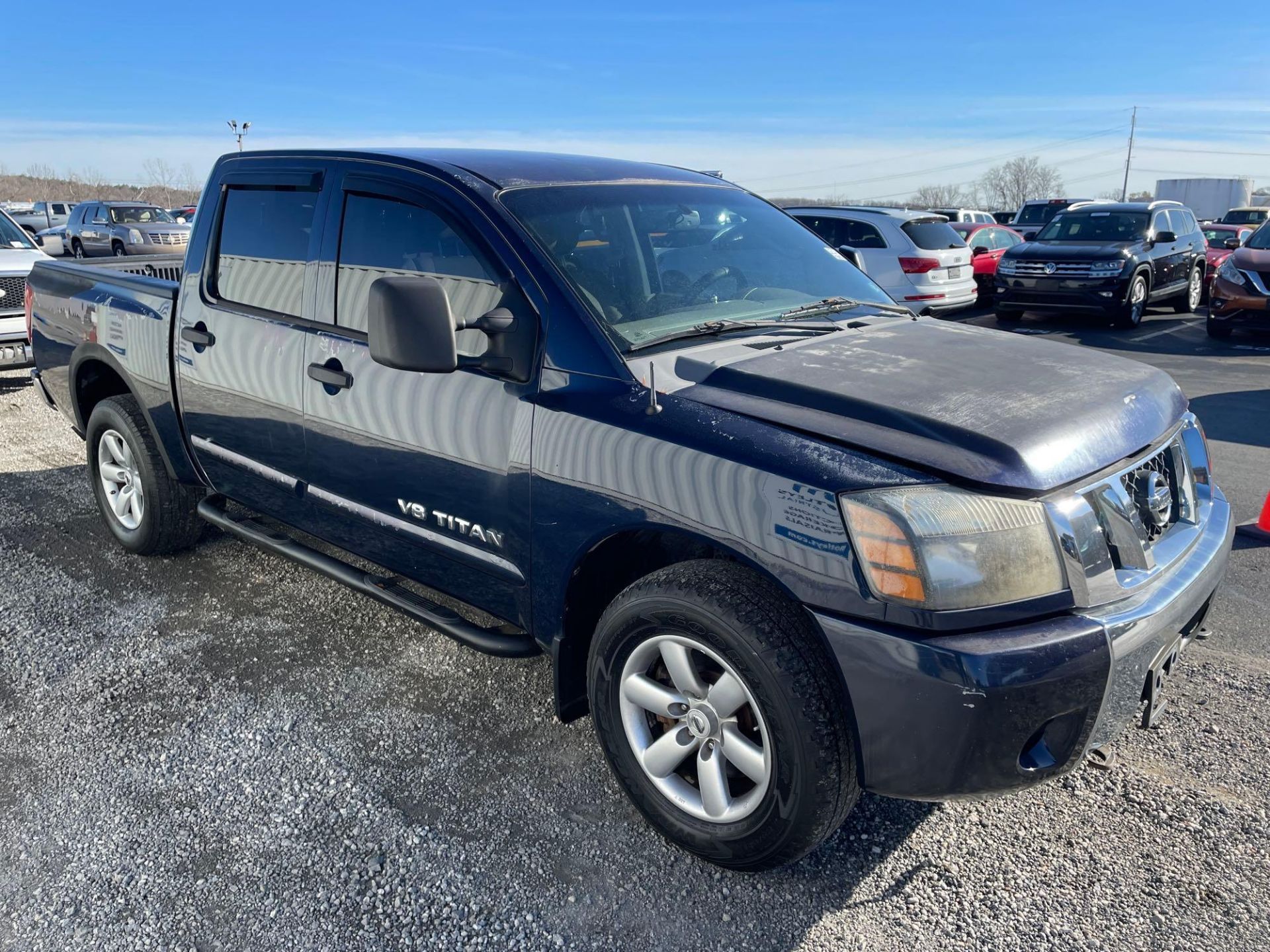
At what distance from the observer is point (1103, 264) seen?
537 inches

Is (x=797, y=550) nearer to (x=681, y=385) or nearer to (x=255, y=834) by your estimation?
(x=681, y=385)

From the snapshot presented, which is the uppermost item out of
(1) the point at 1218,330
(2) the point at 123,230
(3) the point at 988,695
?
(2) the point at 123,230

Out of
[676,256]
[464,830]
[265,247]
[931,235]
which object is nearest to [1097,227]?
[931,235]

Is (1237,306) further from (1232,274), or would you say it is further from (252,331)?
(252,331)

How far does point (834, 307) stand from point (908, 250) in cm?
910

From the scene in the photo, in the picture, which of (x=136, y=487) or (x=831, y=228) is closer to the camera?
(x=136, y=487)

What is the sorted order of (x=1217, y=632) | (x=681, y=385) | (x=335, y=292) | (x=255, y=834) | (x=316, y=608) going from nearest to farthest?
(x=681, y=385)
(x=255, y=834)
(x=335, y=292)
(x=1217, y=632)
(x=316, y=608)

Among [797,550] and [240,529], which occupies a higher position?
[797,550]

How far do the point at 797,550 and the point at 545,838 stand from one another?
1184 mm

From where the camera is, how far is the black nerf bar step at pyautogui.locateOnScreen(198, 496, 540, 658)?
9.91 feet

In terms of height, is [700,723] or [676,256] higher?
[676,256]

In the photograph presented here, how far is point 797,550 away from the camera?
7.29ft

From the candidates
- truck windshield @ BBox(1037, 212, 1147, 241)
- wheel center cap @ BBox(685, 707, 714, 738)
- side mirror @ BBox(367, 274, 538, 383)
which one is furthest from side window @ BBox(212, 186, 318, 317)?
truck windshield @ BBox(1037, 212, 1147, 241)

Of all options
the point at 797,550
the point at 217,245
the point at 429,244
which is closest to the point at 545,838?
the point at 797,550
